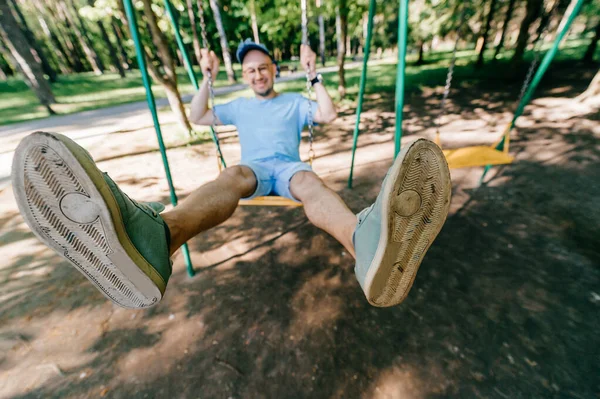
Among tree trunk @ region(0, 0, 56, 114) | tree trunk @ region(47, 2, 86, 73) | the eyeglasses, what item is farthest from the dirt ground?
tree trunk @ region(47, 2, 86, 73)

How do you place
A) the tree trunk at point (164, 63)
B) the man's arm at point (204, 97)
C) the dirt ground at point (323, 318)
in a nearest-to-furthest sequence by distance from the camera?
the dirt ground at point (323, 318) < the man's arm at point (204, 97) < the tree trunk at point (164, 63)

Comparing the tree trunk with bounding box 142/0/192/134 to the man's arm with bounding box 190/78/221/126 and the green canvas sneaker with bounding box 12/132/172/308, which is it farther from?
the green canvas sneaker with bounding box 12/132/172/308

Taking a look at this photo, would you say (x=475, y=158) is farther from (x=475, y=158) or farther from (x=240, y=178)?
(x=240, y=178)

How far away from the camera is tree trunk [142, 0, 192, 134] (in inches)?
179

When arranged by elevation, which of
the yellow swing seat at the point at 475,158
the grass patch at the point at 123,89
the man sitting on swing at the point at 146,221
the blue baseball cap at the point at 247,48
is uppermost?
the blue baseball cap at the point at 247,48

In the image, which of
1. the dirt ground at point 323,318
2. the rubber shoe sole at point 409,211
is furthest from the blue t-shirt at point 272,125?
the rubber shoe sole at point 409,211

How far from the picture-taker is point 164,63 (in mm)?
5027

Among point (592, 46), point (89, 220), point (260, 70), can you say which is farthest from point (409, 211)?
point (592, 46)

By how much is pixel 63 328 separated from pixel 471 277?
313 centimetres

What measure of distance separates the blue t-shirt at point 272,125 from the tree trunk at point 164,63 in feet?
11.9

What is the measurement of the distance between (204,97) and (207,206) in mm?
1111

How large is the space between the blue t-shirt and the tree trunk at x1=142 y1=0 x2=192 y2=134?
Answer: 3.63 m

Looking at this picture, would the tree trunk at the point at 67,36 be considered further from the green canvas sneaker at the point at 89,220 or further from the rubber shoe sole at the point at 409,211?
the rubber shoe sole at the point at 409,211

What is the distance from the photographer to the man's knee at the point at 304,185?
5.68 ft
